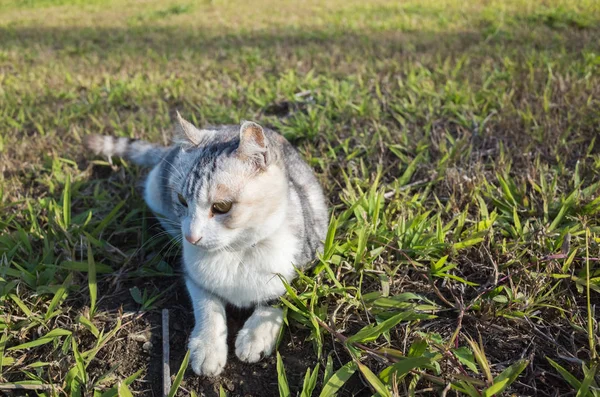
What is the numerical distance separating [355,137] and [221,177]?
5.11ft

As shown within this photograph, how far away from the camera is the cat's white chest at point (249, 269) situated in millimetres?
1799

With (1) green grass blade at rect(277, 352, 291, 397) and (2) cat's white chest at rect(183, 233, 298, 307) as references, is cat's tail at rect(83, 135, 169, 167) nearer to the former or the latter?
(2) cat's white chest at rect(183, 233, 298, 307)

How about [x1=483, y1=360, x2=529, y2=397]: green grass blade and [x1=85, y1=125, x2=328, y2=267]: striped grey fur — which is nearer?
[x1=483, y1=360, x2=529, y2=397]: green grass blade

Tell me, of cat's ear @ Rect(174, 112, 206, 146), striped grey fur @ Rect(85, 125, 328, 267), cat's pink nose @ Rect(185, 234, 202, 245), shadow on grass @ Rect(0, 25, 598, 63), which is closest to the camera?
cat's pink nose @ Rect(185, 234, 202, 245)

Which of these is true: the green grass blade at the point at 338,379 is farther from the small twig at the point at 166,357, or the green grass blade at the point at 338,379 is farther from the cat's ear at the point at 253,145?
the cat's ear at the point at 253,145

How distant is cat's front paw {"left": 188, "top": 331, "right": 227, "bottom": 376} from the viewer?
1.69m

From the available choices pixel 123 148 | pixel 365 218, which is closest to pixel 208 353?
pixel 365 218

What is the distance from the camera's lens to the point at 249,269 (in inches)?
70.8

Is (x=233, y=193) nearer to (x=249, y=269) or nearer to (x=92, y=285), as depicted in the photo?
(x=249, y=269)

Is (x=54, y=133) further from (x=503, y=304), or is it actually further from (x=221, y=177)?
(x=503, y=304)

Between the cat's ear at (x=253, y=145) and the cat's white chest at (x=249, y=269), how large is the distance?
346 mm

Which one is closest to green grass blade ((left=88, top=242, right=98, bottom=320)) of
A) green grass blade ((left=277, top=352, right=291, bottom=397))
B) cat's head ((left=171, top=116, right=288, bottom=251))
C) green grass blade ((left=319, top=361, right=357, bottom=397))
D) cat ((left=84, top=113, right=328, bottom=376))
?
cat ((left=84, top=113, right=328, bottom=376))

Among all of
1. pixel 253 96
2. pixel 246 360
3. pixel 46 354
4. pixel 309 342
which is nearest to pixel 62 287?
pixel 46 354

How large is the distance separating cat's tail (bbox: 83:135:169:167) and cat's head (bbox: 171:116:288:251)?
1.20 metres
